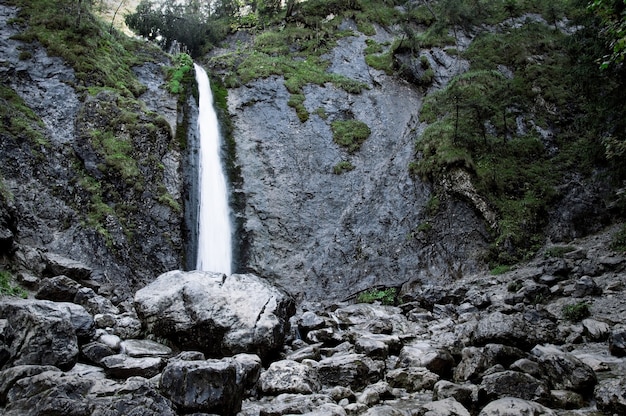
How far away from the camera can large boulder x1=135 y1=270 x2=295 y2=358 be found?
23.1ft

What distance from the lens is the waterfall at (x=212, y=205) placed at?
622 inches

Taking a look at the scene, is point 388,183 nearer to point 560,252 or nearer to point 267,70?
point 560,252

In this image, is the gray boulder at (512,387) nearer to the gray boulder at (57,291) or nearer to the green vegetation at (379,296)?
the gray boulder at (57,291)

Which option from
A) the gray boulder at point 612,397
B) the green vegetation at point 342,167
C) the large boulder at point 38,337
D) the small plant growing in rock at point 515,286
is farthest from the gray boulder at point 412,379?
the green vegetation at point 342,167

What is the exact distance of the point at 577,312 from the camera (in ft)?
26.5

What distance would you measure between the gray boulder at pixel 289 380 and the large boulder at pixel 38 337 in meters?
2.58

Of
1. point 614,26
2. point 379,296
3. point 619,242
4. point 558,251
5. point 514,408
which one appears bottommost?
point 379,296

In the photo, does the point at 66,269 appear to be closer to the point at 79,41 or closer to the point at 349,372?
the point at 349,372

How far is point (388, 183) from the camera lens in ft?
56.8

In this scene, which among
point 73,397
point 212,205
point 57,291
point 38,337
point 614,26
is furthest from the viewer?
point 212,205

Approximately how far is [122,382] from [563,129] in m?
19.4

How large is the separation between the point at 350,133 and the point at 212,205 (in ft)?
27.0

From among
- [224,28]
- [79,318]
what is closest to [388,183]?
[79,318]

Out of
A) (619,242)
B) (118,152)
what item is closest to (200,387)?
(619,242)
